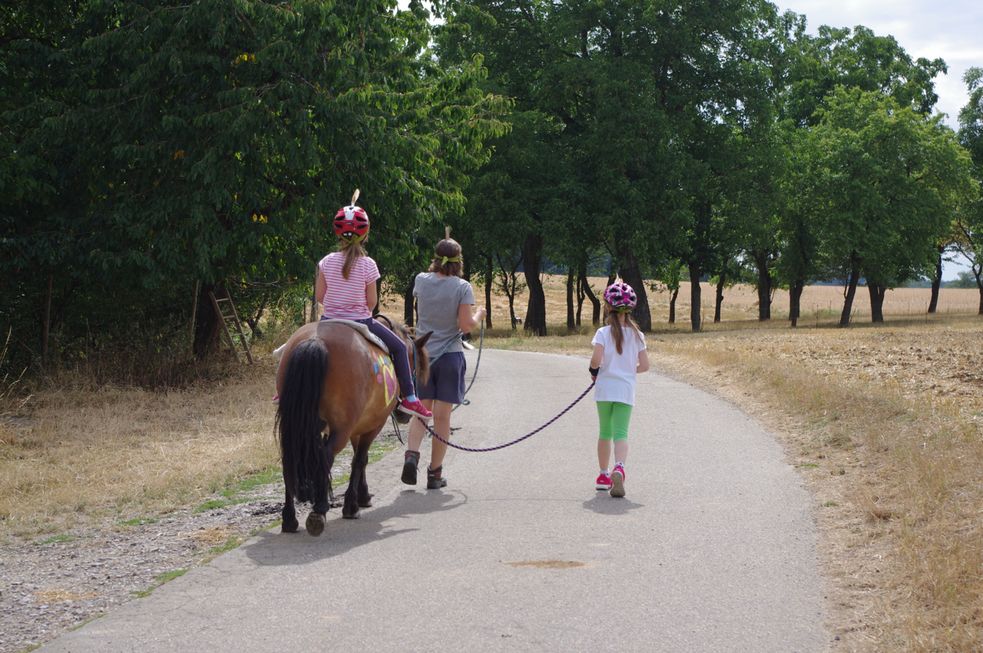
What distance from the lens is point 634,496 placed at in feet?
29.5

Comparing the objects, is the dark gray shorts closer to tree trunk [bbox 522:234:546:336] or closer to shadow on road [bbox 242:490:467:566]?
shadow on road [bbox 242:490:467:566]

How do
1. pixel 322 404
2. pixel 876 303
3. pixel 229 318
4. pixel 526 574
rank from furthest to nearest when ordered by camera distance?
pixel 876 303, pixel 229 318, pixel 322 404, pixel 526 574

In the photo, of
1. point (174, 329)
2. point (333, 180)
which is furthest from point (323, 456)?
point (174, 329)

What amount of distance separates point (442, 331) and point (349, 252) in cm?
169

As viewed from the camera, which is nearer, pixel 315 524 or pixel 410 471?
pixel 315 524

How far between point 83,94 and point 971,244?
2315 inches

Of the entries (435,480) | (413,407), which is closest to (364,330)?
(413,407)

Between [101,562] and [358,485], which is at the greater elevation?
[358,485]

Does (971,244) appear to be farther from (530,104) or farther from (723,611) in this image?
(723,611)

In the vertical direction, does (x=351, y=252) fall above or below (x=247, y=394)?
above

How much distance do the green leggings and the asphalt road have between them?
521mm

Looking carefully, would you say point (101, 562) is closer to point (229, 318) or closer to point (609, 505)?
point (609, 505)

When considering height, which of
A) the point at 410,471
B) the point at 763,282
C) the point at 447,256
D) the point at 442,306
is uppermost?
A: the point at 763,282

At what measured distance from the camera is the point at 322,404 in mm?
7570
